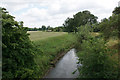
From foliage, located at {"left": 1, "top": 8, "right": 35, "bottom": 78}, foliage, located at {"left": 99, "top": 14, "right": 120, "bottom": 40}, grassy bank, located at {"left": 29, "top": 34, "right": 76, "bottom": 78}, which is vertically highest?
foliage, located at {"left": 99, "top": 14, "right": 120, "bottom": 40}

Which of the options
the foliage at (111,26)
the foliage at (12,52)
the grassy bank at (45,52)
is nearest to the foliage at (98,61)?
the grassy bank at (45,52)

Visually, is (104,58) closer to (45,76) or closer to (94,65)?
(94,65)

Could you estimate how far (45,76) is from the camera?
1006 centimetres

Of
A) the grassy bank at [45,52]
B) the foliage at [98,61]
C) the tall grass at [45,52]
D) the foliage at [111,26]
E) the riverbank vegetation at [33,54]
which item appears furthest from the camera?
the foliage at [111,26]

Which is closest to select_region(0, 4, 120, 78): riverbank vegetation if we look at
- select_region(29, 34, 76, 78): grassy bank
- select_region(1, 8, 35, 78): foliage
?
select_region(1, 8, 35, 78): foliage

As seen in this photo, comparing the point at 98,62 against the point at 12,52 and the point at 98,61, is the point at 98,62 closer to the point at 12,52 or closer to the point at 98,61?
the point at 98,61

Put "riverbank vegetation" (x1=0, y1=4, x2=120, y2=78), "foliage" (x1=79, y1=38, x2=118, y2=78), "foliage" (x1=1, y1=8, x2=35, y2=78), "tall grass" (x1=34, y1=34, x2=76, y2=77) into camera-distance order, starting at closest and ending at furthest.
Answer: "foliage" (x1=1, y1=8, x2=35, y2=78) < "riverbank vegetation" (x1=0, y1=4, x2=120, y2=78) < "foliage" (x1=79, y1=38, x2=118, y2=78) < "tall grass" (x1=34, y1=34, x2=76, y2=77)

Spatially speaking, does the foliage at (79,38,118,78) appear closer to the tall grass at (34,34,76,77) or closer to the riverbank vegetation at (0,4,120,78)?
the riverbank vegetation at (0,4,120,78)

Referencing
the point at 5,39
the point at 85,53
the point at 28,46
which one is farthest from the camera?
the point at 85,53

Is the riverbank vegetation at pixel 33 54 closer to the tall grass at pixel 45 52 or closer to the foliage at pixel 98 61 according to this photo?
the foliage at pixel 98 61

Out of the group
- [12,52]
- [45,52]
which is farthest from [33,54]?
[45,52]

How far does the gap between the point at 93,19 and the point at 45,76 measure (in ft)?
171

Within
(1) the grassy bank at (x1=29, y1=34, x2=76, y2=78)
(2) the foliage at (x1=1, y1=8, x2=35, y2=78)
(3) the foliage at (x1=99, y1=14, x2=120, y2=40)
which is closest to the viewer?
(2) the foliage at (x1=1, y1=8, x2=35, y2=78)

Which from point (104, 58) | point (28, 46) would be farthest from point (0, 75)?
point (104, 58)
